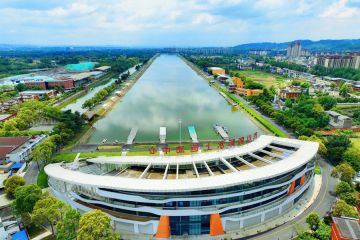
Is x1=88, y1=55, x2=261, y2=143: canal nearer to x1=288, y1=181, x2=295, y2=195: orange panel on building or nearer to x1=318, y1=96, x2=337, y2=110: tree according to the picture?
x1=318, y1=96, x2=337, y2=110: tree

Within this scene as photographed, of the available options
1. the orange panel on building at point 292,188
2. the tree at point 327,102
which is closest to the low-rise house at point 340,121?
the tree at point 327,102

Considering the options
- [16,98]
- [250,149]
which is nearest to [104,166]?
[250,149]

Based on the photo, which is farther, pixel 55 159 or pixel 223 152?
pixel 55 159

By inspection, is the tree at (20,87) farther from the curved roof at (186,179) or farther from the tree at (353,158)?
the tree at (353,158)

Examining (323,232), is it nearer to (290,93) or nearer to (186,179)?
(186,179)

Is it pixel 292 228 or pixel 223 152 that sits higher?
pixel 223 152

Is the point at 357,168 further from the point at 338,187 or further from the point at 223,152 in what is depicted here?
the point at 223,152
